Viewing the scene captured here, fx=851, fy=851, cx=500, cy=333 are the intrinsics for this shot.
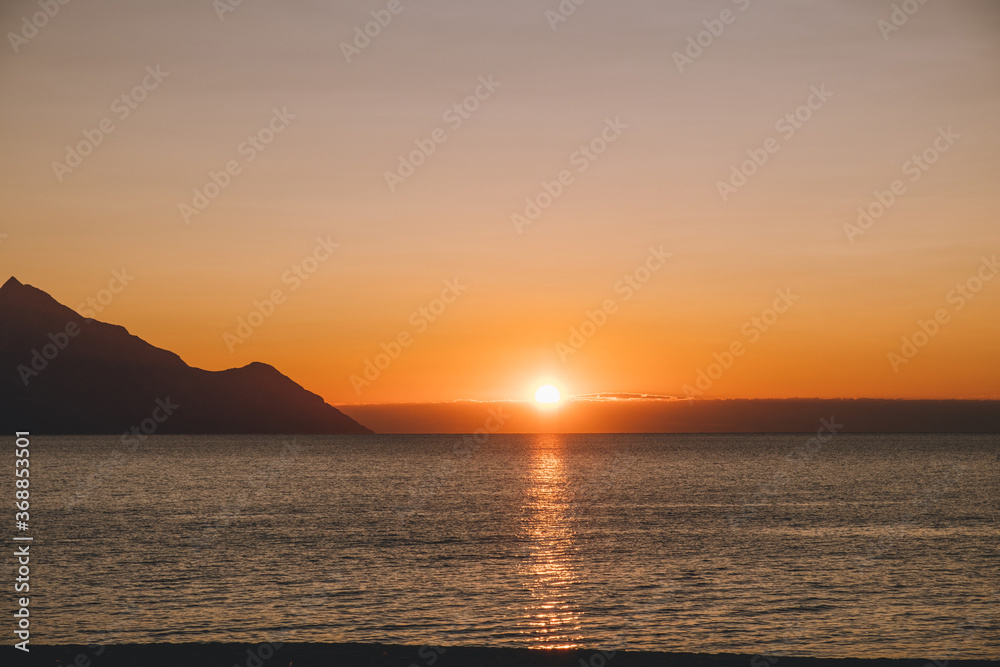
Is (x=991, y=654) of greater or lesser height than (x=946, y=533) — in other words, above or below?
below

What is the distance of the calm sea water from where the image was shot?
35.2 meters

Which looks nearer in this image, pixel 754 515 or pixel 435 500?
pixel 754 515

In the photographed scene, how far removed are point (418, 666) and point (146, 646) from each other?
9.88m

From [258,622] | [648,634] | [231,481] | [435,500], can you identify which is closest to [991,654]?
[648,634]

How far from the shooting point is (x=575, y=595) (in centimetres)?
4291

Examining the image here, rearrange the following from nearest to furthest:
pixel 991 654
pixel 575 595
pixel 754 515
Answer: pixel 991 654 → pixel 575 595 → pixel 754 515

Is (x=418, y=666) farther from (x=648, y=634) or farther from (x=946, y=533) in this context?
(x=946, y=533)

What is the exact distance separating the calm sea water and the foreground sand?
363 centimetres

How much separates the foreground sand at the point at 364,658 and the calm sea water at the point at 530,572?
3.63 meters

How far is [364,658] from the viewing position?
92.9 feet

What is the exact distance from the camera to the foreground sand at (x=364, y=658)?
27.5m
